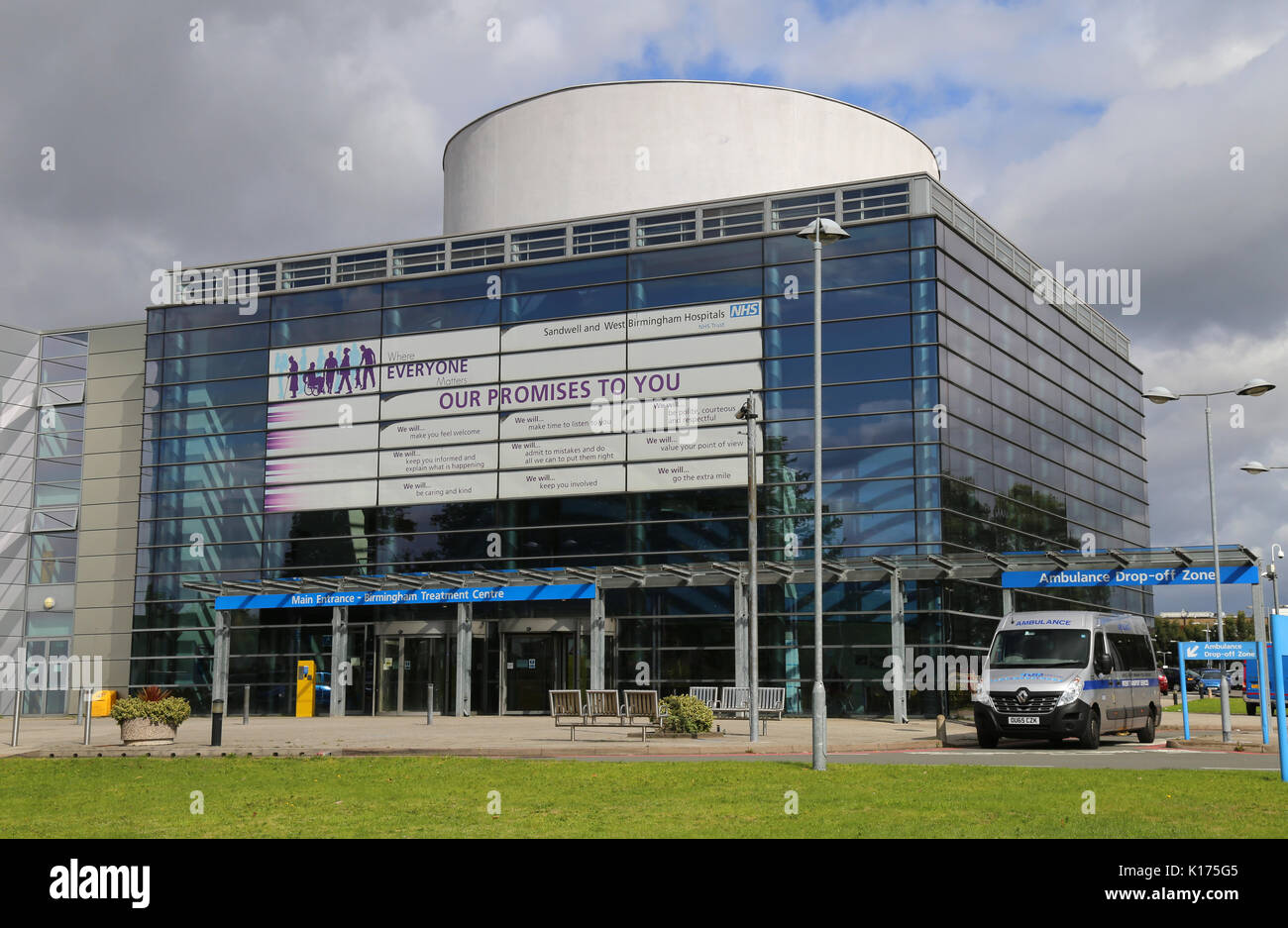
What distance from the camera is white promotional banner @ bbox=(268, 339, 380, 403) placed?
147ft

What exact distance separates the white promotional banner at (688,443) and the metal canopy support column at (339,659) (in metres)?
11.3

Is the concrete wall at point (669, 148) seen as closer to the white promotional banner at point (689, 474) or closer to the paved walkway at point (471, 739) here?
the white promotional banner at point (689, 474)

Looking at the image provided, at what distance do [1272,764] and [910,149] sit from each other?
33.8m

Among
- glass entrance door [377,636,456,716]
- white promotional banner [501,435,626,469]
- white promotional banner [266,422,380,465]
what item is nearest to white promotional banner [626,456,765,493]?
white promotional banner [501,435,626,469]

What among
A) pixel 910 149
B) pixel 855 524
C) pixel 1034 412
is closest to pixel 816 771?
pixel 855 524

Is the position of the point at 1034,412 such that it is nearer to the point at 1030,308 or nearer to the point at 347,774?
the point at 1030,308

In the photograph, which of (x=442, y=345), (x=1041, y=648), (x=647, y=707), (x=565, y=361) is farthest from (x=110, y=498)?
(x=1041, y=648)

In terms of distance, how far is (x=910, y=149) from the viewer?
48.9 m

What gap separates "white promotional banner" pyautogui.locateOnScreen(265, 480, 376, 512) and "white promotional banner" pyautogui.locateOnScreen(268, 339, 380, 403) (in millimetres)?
3247

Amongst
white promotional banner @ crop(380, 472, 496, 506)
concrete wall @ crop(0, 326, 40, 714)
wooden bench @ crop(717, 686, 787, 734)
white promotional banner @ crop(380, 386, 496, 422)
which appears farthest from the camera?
concrete wall @ crop(0, 326, 40, 714)

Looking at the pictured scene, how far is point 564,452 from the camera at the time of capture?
41438 mm

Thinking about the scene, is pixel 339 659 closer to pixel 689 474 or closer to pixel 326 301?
pixel 326 301

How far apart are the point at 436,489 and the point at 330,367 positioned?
20.9 feet

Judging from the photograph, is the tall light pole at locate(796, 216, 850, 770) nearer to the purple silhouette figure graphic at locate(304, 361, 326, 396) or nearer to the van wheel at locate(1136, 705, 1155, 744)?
the van wheel at locate(1136, 705, 1155, 744)
